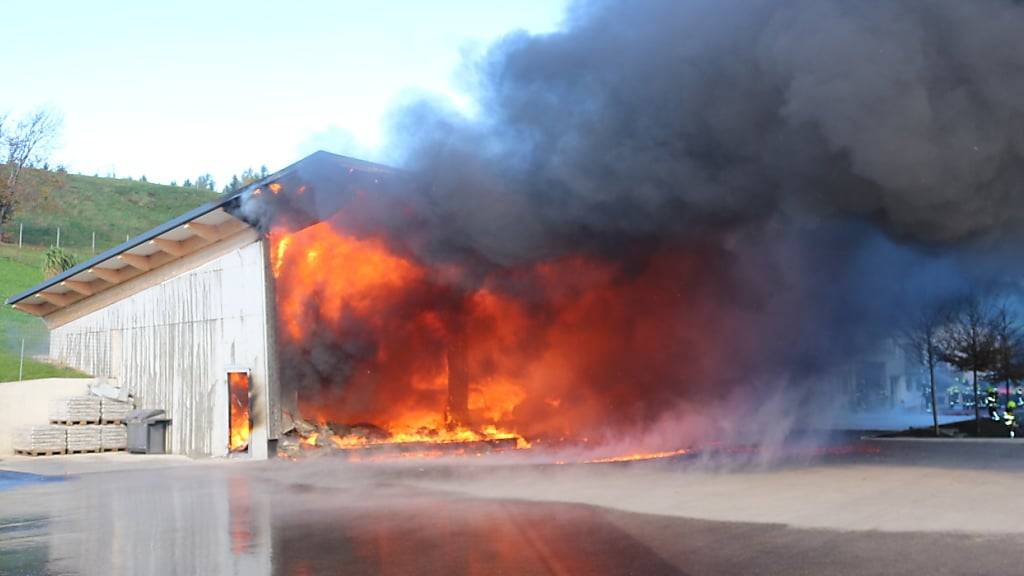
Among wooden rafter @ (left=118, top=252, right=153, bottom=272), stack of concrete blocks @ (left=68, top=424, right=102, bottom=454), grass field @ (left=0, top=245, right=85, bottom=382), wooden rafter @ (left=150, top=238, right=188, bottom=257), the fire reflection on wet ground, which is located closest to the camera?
the fire reflection on wet ground

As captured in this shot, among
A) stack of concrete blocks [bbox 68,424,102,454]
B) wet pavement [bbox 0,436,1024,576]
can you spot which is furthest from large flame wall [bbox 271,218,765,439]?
wet pavement [bbox 0,436,1024,576]

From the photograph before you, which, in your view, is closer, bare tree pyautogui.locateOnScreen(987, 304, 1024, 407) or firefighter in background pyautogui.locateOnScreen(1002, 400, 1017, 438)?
firefighter in background pyautogui.locateOnScreen(1002, 400, 1017, 438)

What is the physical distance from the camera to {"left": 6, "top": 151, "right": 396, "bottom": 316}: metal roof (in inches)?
814

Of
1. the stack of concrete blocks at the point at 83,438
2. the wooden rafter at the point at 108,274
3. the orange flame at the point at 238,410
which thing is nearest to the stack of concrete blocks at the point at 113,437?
the stack of concrete blocks at the point at 83,438

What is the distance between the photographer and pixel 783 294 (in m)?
22.8

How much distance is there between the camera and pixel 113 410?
22.8 meters

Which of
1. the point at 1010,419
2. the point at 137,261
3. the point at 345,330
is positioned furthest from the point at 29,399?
the point at 1010,419

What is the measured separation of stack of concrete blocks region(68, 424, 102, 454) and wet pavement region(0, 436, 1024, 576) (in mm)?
6446

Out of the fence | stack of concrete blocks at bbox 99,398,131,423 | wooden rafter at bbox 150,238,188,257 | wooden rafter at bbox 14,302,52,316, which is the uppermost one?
the fence

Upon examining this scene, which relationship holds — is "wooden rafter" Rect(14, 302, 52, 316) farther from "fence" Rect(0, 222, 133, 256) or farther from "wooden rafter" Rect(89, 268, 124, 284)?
"fence" Rect(0, 222, 133, 256)

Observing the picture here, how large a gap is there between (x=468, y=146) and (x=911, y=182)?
972cm

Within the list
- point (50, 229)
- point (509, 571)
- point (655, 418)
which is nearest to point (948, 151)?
point (509, 571)

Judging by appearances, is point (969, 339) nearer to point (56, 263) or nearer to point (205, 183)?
point (56, 263)

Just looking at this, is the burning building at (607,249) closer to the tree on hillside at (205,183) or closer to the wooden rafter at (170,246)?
the wooden rafter at (170,246)
